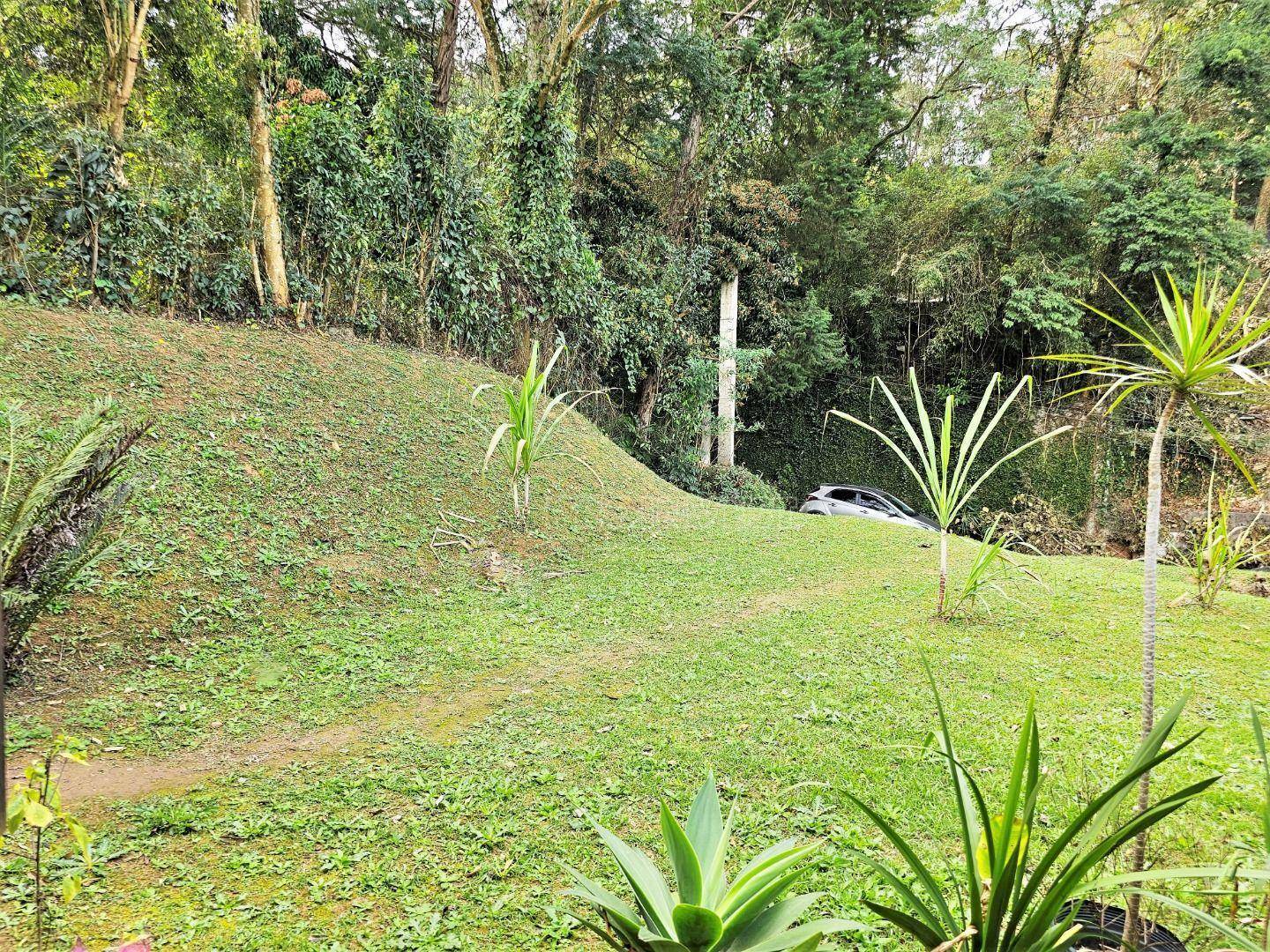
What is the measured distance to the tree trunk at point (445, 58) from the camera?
311 inches

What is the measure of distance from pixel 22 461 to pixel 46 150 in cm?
304

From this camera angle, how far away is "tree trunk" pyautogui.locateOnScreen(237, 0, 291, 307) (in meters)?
5.67

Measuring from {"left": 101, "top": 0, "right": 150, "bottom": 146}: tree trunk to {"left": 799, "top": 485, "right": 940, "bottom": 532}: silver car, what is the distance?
30.0 ft

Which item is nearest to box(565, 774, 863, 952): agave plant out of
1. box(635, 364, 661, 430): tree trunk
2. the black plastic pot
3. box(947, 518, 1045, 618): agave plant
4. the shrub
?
the black plastic pot

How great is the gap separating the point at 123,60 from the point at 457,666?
6.51 m

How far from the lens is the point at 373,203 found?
266 inches

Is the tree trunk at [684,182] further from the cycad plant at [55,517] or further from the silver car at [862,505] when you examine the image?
the cycad plant at [55,517]

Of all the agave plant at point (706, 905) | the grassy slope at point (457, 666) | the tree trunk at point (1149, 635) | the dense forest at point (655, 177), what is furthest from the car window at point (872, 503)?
the agave plant at point (706, 905)

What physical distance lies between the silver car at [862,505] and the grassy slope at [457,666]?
390 centimetres

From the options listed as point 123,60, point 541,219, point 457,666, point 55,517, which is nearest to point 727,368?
point 541,219

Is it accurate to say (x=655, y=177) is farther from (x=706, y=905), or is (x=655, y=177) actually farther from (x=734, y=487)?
(x=706, y=905)

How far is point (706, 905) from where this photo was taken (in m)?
1.19

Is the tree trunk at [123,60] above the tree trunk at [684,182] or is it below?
below

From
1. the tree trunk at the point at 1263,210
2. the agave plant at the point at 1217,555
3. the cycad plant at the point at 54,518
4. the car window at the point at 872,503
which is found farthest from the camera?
the car window at the point at 872,503
